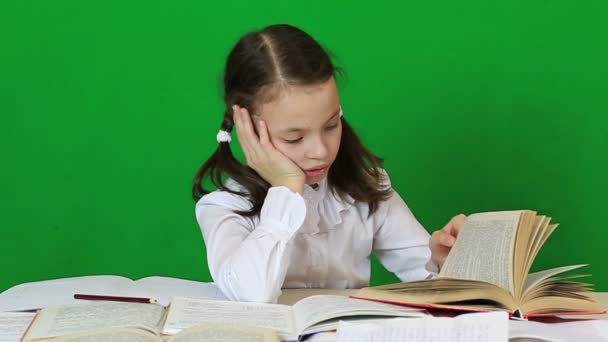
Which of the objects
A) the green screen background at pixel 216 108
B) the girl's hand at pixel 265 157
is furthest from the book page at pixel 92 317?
the green screen background at pixel 216 108

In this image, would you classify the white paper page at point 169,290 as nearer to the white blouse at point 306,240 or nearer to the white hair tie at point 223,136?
the white blouse at point 306,240

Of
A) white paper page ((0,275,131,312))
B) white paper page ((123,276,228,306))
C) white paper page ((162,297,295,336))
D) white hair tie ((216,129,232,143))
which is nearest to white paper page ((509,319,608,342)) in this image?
white paper page ((162,297,295,336))

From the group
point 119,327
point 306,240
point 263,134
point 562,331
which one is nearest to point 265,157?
point 263,134

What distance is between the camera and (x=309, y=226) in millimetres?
1590

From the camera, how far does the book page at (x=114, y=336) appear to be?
0.95 m

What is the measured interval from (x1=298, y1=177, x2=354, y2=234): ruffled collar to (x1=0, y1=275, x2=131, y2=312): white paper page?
0.38 meters

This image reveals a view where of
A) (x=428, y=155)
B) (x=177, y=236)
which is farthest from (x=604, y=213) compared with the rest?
(x=177, y=236)

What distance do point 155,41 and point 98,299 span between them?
0.95 m

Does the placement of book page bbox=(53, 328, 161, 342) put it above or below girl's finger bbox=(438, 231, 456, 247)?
above

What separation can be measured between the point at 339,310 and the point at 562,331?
259mm

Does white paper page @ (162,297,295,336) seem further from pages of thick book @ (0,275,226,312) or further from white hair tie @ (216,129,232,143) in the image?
white hair tie @ (216,129,232,143)

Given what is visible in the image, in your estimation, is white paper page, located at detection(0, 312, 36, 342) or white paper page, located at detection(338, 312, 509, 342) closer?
white paper page, located at detection(338, 312, 509, 342)

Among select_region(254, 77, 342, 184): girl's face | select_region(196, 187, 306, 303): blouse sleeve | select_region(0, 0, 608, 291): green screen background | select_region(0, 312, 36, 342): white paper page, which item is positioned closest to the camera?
select_region(0, 312, 36, 342): white paper page

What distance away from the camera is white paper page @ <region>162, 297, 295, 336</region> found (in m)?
1.03
